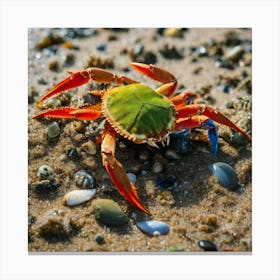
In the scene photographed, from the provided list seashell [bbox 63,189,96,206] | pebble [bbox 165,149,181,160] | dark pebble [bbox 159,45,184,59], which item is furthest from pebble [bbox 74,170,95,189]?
dark pebble [bbox 159,45,184,59]

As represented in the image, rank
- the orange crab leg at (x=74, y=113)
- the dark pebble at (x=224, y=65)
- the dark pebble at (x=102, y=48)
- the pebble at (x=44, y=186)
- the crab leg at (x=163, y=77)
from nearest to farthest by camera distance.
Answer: the pebble at (x=44, y=186) → the orange crab leg at (x=74, y=113) → the crab leg at (x=163, y=77) → the dark pebble at (x=224, y=65) → the dark pebble at (x=102, y=48)

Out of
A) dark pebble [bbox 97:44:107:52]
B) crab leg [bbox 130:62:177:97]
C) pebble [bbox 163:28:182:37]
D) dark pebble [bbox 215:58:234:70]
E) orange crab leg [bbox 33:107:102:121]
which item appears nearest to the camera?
orange crab leg [bbox 33:107:102:121]

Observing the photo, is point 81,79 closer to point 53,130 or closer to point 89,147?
point 53,130

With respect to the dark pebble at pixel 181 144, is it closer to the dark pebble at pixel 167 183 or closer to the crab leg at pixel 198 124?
the crab leg at pixel 198 124

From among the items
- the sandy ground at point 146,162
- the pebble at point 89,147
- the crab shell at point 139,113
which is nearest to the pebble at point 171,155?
the sandy ground at point 146,162

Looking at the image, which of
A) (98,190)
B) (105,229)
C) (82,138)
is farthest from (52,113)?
(105,229)

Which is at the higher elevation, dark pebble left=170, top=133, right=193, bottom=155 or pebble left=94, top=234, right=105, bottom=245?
dark pebble left=170, top=133, right=193, bottom=155

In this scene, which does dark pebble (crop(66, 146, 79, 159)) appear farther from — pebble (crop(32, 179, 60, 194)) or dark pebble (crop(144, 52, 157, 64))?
dark pebble (crop(144, 52, 157, 64))

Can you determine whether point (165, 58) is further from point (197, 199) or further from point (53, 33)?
point (197, 199)
